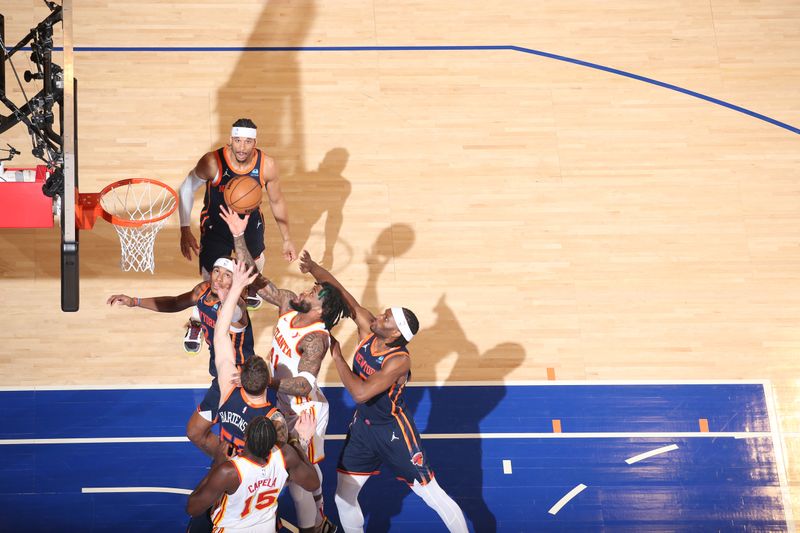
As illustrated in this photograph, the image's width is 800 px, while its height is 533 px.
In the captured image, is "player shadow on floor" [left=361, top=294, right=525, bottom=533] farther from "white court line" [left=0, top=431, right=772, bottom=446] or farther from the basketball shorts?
the basketball shorts

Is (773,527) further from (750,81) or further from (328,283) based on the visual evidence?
(750,81)

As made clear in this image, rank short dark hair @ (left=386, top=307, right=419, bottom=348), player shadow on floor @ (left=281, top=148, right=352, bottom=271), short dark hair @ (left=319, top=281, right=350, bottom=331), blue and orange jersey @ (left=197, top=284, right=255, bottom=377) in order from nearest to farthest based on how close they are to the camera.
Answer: short dark hair @ (left=386, top=307, right=419, bottom=348) → short dark hair @ (left=319, top=281, right=350, bottom=331) → blue and orange jersey @ (left=197, top=284, right=255, bottom=377) → player shadow on floor @ (left=281, top=148, right=352, bottom=271)

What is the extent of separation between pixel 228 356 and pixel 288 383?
0.58m

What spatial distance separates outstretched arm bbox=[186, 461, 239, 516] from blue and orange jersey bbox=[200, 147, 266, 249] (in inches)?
119

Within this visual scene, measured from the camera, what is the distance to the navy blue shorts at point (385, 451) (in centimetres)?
730

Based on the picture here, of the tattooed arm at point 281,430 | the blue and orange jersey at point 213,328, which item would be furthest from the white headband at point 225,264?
the tattooed arm at point 281,430

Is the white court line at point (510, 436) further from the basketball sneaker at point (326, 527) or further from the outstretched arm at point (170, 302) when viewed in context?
the outstretched arm at point (170, 302)

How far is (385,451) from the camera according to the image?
24.1 feet

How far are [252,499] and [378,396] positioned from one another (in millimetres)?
1650

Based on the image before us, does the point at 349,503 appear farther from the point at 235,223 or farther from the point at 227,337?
the point at 235,223

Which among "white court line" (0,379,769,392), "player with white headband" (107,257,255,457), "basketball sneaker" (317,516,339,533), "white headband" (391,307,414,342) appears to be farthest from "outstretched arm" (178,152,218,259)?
"basketball sneaker" (317,516,339,533)

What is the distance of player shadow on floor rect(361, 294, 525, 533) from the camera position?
8.27 metres

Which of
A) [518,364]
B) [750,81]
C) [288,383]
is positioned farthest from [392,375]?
[750,81]

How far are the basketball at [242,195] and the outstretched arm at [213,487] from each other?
2.78 meters
